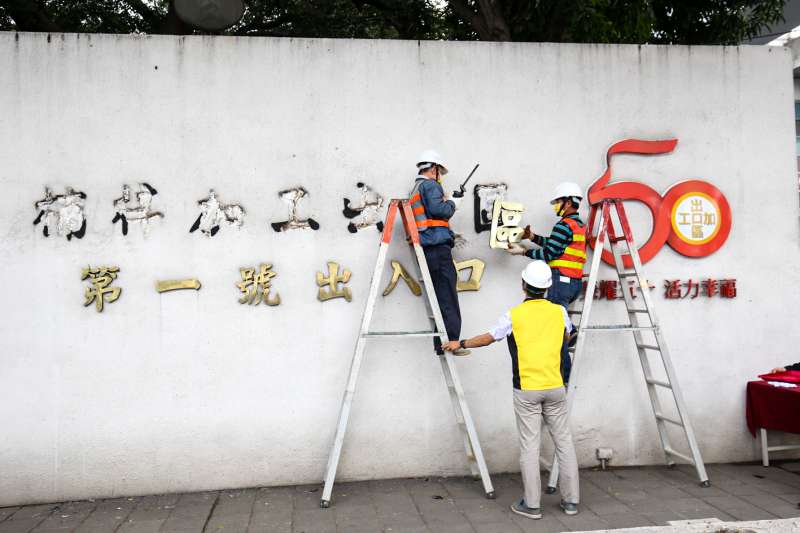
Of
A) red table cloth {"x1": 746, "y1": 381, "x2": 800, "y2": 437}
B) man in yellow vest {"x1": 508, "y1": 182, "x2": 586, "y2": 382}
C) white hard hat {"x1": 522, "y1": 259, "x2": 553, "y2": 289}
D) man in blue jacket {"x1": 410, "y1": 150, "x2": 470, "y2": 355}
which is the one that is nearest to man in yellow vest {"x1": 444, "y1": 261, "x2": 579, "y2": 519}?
white hard hat {"x1": 522, "y1": 259, "x2": 553, "y2": 289}

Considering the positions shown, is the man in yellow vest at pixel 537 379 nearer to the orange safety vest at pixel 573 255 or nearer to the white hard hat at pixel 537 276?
the white hard hat at pixel 537 276

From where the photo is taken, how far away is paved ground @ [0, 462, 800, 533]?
12.8 feet

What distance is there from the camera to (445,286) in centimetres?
452

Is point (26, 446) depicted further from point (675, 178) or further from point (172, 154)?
point (675, 178)

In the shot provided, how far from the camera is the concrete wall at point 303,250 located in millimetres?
4484

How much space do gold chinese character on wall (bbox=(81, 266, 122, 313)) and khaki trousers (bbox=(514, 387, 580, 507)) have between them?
2.87m

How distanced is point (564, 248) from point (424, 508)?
2040 mm

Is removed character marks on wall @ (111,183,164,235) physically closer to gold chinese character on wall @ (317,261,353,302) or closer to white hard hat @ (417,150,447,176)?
gold chinese character on wall @ (317,261,353,302)

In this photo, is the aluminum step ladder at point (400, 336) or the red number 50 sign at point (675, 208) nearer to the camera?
the aluminum step ladder at point (400, 336)

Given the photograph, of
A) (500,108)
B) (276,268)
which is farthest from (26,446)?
(500,108)

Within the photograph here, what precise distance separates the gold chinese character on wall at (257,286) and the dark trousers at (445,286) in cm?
114

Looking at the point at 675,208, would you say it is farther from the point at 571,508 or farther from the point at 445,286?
the point at 571,508

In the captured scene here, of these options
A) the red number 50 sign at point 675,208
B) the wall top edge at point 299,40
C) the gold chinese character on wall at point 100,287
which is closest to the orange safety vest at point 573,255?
the red number 50 sign at point 675,208

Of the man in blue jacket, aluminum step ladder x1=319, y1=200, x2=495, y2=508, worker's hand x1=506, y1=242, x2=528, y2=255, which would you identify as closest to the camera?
aluminum step ladder x1=319, y1=200, x2=495, y2=508
